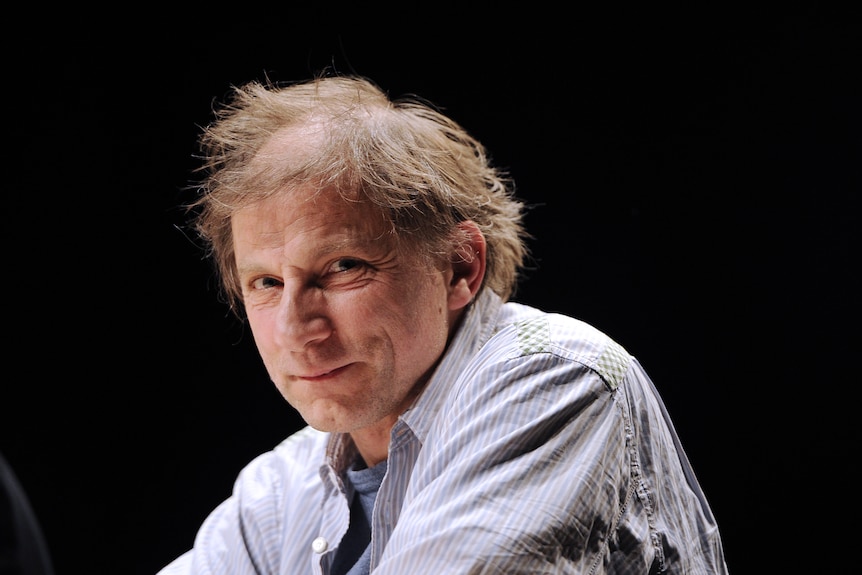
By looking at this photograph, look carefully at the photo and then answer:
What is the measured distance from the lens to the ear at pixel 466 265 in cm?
157

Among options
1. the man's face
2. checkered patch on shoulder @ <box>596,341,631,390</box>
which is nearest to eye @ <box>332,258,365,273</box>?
the man's face

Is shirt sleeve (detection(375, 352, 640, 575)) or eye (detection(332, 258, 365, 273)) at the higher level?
eye (detection(332, 258, 365, 273))

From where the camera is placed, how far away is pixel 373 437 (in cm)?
160

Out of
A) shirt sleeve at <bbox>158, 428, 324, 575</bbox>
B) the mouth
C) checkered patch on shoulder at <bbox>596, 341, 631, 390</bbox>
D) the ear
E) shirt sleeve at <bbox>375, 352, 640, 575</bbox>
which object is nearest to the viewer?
shirt sleeve at <bbox>375, 352, 640, 575</bbox>

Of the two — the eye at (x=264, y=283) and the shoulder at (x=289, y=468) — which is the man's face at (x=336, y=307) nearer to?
the eye at (x=264, y=283)

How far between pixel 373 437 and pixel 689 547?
0.56 metres

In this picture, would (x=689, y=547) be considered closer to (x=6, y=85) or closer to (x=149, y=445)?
(x=149, y=445)

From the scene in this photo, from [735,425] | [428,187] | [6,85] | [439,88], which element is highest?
[6,85]

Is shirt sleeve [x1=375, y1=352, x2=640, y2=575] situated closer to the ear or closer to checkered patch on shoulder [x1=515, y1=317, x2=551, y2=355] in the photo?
checkered patch on shoulder [x1=515, y1=317, x2=551, y2=355]

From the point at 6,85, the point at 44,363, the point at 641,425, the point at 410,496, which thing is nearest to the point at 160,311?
the point at 44,363

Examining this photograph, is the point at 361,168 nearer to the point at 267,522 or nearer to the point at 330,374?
the point at 330,374

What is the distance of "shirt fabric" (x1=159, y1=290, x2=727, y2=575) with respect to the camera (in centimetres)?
116

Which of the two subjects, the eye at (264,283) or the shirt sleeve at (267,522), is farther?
the shirt sleeve at (267,522)

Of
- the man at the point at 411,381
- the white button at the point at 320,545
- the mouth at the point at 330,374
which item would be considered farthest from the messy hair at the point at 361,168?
the white button at the point at 320,545
